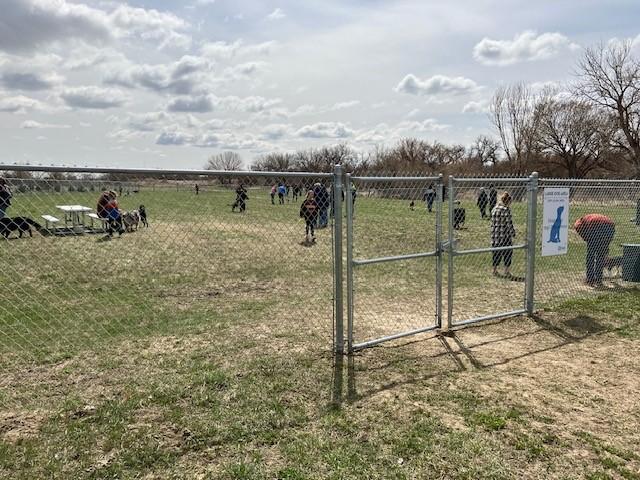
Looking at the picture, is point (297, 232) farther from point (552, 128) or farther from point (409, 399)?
point (552, 128)

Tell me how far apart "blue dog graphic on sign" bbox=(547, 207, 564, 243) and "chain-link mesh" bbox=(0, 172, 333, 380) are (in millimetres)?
3109

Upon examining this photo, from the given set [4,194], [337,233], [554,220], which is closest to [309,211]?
[554,220]

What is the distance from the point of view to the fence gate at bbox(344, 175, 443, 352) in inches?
192

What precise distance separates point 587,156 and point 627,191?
43520 millimetres

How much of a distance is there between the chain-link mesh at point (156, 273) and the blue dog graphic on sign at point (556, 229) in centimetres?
311

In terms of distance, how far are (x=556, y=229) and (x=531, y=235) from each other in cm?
43

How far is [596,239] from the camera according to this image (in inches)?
329

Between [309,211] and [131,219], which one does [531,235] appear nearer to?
[309,211]

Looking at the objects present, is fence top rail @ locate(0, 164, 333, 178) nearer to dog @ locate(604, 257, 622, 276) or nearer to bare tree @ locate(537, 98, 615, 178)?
dog @ locate(604, 257, 622, 276)

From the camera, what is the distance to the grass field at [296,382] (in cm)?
314

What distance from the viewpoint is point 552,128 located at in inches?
1847

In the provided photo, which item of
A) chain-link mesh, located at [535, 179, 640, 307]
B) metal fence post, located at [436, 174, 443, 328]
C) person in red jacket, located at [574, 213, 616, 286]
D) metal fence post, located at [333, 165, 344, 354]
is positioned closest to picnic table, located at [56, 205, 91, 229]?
metal fence post, located at [333, 165, 344, 354]

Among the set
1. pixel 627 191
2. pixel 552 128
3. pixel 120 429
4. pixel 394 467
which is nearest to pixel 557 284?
pixel 627 191

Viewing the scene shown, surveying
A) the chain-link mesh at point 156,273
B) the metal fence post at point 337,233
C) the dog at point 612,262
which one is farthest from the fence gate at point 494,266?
the chain-link mesh at point 156,273
